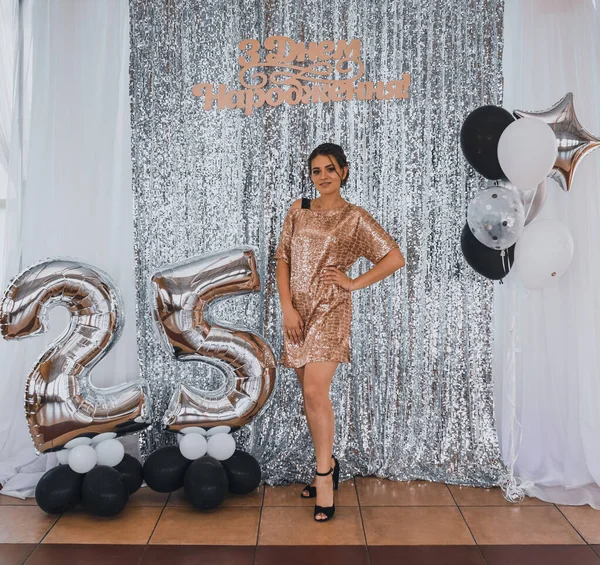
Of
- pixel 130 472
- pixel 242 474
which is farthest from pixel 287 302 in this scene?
pixel 130 472

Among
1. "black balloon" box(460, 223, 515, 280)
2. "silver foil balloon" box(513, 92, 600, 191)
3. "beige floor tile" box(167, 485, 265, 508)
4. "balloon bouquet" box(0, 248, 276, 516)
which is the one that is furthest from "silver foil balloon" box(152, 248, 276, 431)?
"silver foil balloon" box(513, 92, 600, 191)

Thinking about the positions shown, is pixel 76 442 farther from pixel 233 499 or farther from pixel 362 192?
pixel 362 192

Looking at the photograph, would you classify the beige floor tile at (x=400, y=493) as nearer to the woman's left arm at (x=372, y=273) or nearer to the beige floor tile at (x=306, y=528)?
the beige floor tile at (x=306, y=528)

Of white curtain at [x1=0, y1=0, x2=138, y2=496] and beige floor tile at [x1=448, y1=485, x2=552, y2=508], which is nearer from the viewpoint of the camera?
beige floor tile at [x1=448, y1=485, x2=552, y2=508]

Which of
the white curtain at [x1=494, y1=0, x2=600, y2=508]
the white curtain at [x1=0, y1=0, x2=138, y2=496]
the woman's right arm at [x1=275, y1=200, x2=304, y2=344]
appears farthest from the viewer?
the white curtain at [x1=0, y1=0, x2=138, y2=496]

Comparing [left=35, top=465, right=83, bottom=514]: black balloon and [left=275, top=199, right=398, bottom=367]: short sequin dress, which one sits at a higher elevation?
[left=275, top=199, right=398, bottom=367]: short sequin dress

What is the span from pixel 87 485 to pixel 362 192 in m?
1.82

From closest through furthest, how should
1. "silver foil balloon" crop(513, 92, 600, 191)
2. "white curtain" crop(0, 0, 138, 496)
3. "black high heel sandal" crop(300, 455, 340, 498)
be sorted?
"silver foil balloon" crop(513, 92, 600, 191) < "black high heel sandal" crop(300, 455, 340, 498) < "white curtain" crop(0, 0, 138, 496)

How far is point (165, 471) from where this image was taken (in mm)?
2967

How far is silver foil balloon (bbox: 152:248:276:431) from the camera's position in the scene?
296 cm

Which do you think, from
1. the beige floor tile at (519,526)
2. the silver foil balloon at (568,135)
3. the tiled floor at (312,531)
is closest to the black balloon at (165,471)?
the tiled floor at (312,531)

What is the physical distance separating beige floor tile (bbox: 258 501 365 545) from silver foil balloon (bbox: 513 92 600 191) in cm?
173

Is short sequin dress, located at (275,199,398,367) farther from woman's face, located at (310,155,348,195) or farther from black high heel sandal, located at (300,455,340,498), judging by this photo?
black high heel sandal, located at (300,455,340,498)

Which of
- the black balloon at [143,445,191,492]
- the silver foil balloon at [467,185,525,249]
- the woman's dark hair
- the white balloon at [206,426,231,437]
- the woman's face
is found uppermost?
the woman's dark hair
